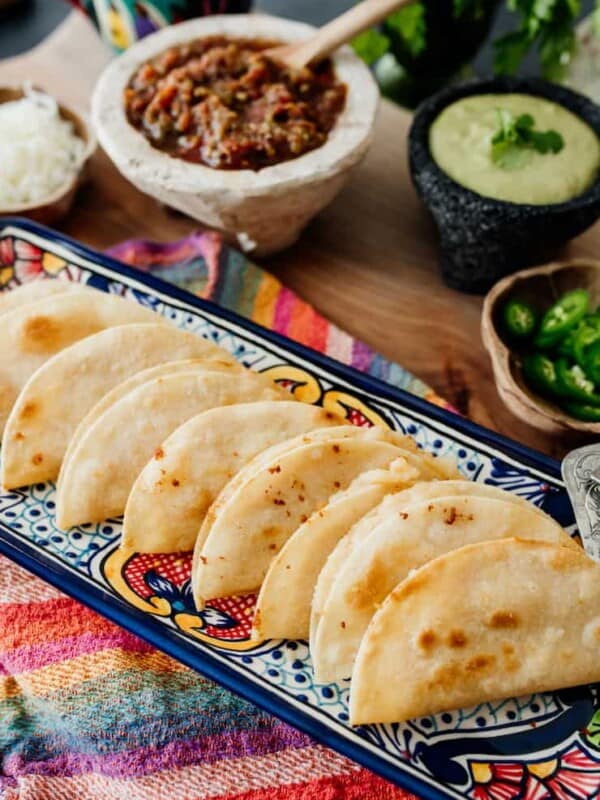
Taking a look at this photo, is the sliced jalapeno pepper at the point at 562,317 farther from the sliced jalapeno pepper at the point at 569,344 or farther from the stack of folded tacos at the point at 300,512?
the stack of folded tacos at the point at 300,512

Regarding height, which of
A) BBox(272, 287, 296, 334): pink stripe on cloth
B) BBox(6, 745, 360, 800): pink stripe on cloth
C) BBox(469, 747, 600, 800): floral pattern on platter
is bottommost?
BBox(6, 745, 360, 800): pink stripe on cloth

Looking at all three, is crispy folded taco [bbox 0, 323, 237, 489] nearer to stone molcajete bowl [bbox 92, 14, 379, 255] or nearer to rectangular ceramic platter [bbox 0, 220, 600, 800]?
rectangular ceramic platter [bbox 0, 220, 600, 800]

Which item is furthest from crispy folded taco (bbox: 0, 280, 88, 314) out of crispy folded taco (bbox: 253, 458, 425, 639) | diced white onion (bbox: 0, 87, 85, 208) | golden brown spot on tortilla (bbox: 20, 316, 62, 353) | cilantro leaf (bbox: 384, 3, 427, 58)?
cilantro leaf (bbox: 384, 3, 427, 58)

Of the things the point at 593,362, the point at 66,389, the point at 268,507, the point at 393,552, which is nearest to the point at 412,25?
the point at 593,362

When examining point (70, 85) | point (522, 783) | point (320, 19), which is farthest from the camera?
point (320, 19)

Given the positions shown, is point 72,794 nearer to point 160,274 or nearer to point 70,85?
point 160,274

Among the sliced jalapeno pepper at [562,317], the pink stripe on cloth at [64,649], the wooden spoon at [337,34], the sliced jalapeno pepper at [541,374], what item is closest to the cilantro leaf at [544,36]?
the wooden spoon at [337,34]

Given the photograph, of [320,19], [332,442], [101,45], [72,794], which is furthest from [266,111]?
[320,19]
